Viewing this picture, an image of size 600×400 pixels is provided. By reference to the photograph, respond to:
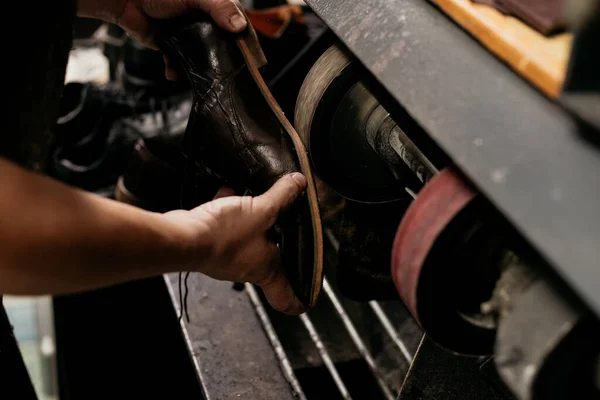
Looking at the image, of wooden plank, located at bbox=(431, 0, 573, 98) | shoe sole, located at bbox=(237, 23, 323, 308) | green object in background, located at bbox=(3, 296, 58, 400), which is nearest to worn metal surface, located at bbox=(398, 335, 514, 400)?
shoe sole, located at bbox=(237, 23, 323, 308)

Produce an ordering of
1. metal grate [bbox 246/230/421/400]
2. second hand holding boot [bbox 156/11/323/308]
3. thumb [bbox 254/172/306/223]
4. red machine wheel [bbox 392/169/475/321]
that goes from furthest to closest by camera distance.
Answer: metal grate [bbox 246/230/421/400] < second hand holding boot [bbox 156/11/323/308] < thumb [bbox 254/172/306/223] < red machine wheel [bbox 392/169/475/321]

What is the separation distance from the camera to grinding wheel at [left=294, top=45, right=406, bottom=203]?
1.27 metres

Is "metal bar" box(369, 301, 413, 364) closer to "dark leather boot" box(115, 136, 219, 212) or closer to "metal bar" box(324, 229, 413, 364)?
"metal bar" box(324, 229, 413, 364)

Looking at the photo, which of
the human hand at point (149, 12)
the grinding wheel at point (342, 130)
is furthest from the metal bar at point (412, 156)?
the human hand at point (149, 12)

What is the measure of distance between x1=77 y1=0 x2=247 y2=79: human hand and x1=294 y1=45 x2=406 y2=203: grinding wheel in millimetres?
203

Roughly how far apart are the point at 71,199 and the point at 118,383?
1534 mm

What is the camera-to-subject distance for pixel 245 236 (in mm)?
1064

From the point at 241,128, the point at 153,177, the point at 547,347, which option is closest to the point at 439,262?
the point at 547,347

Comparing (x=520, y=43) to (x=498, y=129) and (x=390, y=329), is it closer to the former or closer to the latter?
(x=498, y=129)

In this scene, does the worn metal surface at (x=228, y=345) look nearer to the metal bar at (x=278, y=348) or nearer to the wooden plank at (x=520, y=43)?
the metal bar at (x=278, y=348)

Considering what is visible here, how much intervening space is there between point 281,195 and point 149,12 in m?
0.56

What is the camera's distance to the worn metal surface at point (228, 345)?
140 cm

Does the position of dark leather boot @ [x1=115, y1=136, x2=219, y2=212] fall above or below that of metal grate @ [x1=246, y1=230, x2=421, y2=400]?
above

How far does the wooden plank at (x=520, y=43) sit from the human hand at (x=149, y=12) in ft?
1.88
